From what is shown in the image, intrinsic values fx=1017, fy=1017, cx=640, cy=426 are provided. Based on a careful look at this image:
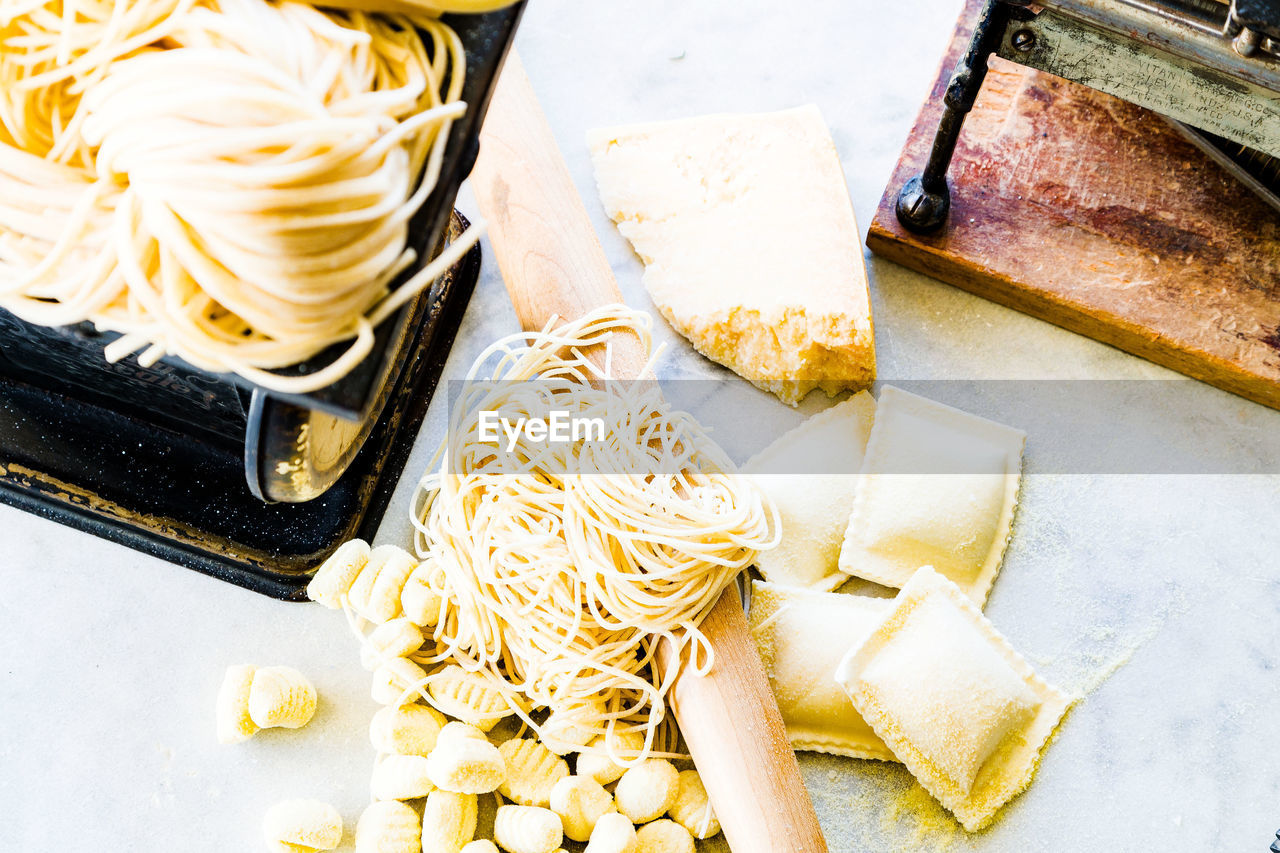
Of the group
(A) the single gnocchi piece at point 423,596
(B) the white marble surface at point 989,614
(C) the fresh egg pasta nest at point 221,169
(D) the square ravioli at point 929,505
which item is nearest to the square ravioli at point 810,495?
(D) the square ravioli at point 929,505

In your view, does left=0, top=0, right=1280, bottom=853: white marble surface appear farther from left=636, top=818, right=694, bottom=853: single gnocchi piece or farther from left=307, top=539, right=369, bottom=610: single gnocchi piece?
left=636, top=818, right=694, bottom=853: single gnocchi piece

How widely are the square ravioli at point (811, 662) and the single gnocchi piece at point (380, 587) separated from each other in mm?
739

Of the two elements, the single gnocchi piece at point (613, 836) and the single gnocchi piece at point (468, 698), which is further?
the single gnocchi piece at point (468, 698)

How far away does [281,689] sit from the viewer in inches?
80.7

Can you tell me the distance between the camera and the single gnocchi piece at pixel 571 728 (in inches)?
78.9

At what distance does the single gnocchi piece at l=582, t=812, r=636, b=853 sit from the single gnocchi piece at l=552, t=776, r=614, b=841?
0.03 m

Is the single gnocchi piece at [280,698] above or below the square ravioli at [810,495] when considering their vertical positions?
below

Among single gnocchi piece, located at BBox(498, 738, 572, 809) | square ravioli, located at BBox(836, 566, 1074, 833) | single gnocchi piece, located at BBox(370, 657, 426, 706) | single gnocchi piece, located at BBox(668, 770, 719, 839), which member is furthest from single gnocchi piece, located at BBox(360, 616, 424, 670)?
square ravioli, located at BBox(836, 566, 1074, 833)

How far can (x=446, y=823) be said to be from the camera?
196 cm

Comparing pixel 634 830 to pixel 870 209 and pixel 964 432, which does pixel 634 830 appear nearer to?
pixel 964 432

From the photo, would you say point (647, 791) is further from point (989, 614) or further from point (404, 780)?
point (989, 614)

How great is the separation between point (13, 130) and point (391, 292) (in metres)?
0.54

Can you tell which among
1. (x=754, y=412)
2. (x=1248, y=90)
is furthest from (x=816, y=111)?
(x=1248, y=90)

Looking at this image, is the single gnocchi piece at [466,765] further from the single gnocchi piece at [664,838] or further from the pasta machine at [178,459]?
the pasta machine at [178,459]
